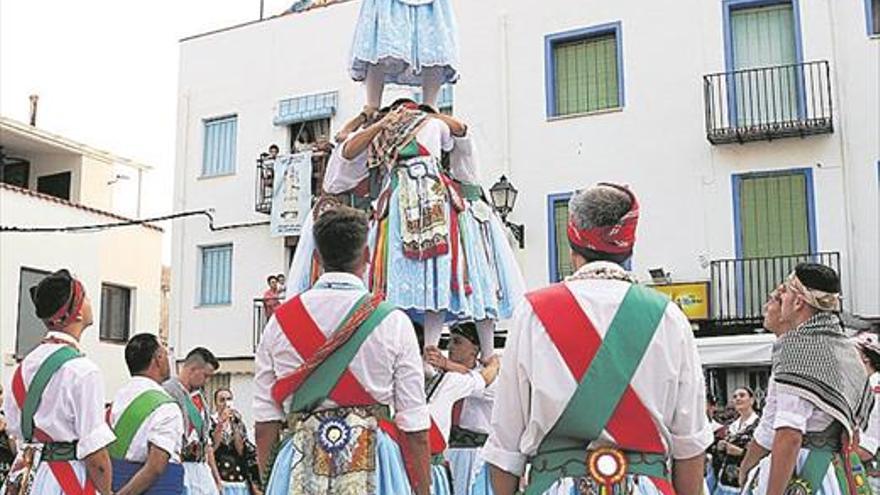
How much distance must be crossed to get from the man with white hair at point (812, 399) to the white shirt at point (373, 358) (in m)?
1.57

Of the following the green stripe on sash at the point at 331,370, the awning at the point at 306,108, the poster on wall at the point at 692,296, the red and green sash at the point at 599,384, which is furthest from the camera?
the awning at the point at 306,108

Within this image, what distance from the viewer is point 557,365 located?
3713 millimetres

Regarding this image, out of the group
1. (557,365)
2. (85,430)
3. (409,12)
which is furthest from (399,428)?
(409,12)

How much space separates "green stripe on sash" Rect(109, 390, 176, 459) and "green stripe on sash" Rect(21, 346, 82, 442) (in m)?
1.46

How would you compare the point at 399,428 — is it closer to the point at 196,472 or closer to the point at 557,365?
the point at 557,365

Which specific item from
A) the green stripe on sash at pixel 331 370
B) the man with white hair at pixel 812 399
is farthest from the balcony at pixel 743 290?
the green stripe on sash at pixel 331 370

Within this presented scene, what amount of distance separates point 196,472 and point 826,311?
5.24 m

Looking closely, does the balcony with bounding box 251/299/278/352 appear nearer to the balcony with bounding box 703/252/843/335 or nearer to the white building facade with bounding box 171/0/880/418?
the white building facade with bounding box 171/0/880/418

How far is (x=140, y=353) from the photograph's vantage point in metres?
7.34

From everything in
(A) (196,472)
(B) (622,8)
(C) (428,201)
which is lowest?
(A) (196,472)

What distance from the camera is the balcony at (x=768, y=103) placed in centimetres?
1812

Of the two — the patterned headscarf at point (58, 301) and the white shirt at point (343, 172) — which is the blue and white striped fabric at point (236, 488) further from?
the white shirt at point (343, 172)

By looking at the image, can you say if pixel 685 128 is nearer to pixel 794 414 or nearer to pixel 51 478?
pixel 794 414

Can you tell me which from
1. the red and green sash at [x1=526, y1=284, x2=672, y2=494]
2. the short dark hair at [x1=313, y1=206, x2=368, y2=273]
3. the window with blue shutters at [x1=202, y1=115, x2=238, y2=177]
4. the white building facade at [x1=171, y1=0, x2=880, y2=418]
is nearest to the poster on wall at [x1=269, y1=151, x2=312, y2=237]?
the white building facade at [x1=171, y1=0, x2=880, y2=418]
